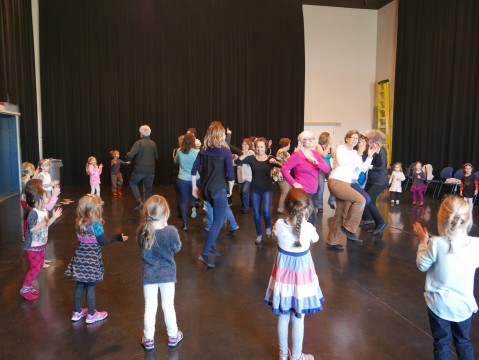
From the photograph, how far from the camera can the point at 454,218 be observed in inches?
85.7

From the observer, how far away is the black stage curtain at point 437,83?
32.1ft

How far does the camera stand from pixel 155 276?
2.70 m

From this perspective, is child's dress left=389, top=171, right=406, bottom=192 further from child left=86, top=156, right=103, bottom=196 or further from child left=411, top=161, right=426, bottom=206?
child left=86, top=156, right=103, bottom=196

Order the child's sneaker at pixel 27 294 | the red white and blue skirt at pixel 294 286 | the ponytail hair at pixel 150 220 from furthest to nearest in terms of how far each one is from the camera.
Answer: the child's sneaker at pixel 27 294 → the ponytail hair at pixel 150 220 → the red white and blue skirt at pixel 294 286

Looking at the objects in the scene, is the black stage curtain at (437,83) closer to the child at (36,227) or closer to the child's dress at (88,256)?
the child's dress at (88,256)

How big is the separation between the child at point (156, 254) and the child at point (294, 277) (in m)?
0.69

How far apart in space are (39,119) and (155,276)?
10.5 m

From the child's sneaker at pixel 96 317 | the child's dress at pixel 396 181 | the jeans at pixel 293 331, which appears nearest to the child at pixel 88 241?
the child's sneaker at pixel 96 317

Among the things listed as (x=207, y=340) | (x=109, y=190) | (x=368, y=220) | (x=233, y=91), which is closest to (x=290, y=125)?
(x=233, y=91)

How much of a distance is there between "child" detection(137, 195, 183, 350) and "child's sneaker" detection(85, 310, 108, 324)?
0.62 meters

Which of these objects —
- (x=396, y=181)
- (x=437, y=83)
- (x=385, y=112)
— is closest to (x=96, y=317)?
(x=396, y=181)

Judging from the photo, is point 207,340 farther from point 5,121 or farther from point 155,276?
point 5,121

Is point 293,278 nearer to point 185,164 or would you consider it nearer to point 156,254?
point 156,254

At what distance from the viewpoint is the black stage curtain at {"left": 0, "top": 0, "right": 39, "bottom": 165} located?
892 centimetres
